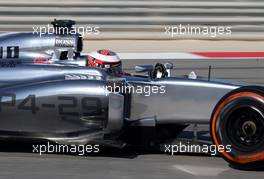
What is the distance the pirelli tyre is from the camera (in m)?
5.79

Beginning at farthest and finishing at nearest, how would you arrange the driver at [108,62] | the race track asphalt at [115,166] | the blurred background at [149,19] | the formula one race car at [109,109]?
1. the blurred background at [149,19]
2. the driver at [108,62]
3. the formula one race car at [109,109]
4. the race track asphalt at [115,166]

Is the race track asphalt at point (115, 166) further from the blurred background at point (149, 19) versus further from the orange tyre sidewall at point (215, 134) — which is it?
the blurred background at point (149, 19)

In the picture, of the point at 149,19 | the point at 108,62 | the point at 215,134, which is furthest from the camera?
the point at 149,19

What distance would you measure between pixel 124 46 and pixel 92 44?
2.17 ft

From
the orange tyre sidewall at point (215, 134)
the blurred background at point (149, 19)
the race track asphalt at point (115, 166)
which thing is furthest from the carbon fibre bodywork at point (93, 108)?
the blurred background at point (149, 19)

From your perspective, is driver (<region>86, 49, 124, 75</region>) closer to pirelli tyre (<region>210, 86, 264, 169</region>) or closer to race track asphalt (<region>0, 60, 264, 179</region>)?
race track asphalt (<region>0, 60, 264, 179</region>)

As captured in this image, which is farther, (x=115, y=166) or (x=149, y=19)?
(x=149, y=19)

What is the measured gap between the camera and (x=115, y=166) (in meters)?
6.04

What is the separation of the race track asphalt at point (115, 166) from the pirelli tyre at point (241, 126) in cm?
14

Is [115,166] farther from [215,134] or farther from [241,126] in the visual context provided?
[241,126]

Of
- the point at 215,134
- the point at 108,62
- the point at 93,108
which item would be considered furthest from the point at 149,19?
the point at 215,134

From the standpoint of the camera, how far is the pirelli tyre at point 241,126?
579cm

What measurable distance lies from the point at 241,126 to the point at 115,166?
3.57ft

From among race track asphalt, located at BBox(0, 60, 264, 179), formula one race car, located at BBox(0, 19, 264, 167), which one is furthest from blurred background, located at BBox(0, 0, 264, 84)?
race track asphalt, located at BBox(0, 60, 264, 179)
